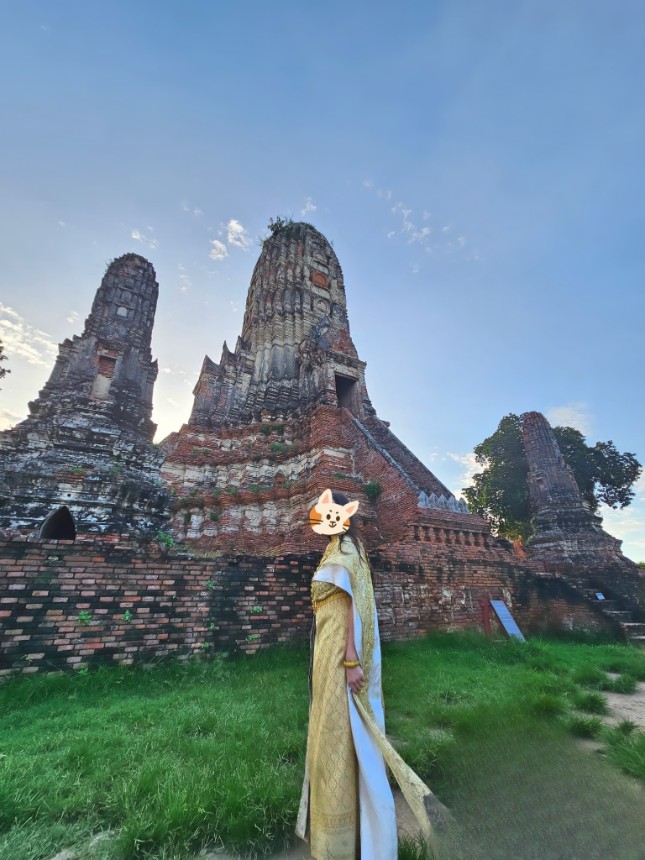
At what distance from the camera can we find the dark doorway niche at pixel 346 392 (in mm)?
14258

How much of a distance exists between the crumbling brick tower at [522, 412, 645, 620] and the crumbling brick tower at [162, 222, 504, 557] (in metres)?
5.41

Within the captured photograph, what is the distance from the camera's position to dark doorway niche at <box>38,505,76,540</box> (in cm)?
577

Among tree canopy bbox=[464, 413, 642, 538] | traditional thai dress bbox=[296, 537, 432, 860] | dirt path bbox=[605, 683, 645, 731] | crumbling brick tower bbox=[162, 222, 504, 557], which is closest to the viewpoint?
traditional thai dress bbox=[296, 537, 432, 860]

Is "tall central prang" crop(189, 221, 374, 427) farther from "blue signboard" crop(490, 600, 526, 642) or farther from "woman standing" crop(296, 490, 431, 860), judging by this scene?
"woman standing" crop(296, 490, 431, 860)

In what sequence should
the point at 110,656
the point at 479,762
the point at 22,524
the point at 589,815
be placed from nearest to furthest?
the point at 589,815 → the point at 479,762 → the point at 110,656 → the point at 22,524

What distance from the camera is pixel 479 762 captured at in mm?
2812

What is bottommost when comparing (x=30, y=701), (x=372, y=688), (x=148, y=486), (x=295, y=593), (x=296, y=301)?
(x=30, y=701)

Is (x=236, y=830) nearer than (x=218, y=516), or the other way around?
(x=236, y=830)

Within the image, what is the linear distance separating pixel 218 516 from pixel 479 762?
914 centimetres

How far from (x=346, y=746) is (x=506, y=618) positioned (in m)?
6.99

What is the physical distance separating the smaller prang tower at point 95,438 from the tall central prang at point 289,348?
16.3 feet

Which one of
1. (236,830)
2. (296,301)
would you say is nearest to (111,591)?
(236,830)

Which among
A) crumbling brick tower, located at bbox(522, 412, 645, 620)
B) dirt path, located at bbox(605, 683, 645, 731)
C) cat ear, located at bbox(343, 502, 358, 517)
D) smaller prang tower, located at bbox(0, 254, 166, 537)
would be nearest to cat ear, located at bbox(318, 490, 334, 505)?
cat ear, located at bbox(343, 502, 358, 517)

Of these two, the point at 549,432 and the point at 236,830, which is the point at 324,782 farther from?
the point at 549,432
